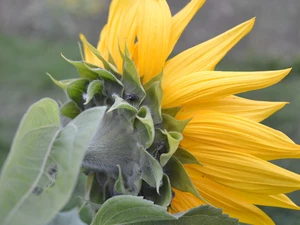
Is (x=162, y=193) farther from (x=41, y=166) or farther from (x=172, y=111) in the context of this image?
(x=41, y=166)

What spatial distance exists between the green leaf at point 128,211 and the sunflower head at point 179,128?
0.20ft

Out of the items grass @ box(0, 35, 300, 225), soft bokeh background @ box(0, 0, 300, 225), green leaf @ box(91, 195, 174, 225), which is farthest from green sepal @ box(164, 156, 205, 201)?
soft bokeh background @ box(0, 0, 300, 225)

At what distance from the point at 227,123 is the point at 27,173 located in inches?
13.0

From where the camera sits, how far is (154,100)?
2.56 ft

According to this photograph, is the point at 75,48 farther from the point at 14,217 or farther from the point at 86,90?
the point at 14,217

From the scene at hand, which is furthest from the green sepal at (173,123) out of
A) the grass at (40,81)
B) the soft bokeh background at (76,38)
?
the soft bokeh background at (76,38)

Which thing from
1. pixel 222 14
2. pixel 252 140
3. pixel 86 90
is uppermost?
pixel 86 90

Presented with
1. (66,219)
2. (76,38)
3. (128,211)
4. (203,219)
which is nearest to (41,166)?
(128,211)

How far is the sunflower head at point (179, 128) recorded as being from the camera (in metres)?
0.76

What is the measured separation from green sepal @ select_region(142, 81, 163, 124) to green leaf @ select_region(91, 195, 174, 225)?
14 centimetres

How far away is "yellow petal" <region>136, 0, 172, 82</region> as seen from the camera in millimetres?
808

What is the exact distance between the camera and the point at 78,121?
0.55 m

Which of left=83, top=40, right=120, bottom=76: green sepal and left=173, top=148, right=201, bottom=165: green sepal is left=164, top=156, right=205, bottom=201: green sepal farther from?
left=83, top=40, right=120, bottom=76: green sepal

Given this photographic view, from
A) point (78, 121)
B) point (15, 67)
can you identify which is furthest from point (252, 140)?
point (15, 67)
